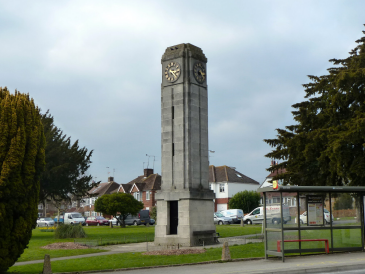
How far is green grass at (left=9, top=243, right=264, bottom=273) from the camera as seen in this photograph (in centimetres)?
1496

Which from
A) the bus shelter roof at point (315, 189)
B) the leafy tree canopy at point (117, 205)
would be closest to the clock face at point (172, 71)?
the bus shelter roof at point (315, 189)

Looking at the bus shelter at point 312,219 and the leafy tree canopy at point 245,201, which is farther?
the leafy tree canopy at point 245,201

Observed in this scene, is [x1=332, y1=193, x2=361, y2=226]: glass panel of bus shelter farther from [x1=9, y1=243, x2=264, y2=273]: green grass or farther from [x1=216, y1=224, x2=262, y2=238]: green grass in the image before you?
[x1=216, y1=224, x2=262, y2=238]: green grass

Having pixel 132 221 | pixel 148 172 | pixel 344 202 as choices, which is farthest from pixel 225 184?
pixel 344 202

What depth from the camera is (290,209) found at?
1566cm

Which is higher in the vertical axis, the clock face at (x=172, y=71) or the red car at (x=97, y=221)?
the clock face at (x=172, y=71)

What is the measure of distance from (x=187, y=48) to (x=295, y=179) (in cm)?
1116

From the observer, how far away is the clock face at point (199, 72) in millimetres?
25188

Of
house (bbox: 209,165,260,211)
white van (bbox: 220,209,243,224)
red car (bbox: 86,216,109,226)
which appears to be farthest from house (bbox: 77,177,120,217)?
white van (bbox: 220,209,243,224)

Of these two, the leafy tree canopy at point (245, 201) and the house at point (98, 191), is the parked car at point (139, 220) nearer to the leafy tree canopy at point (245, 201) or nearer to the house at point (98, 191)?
the leafy tree canopy at point (245, 201)

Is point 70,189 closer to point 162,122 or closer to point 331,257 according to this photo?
point 162,122

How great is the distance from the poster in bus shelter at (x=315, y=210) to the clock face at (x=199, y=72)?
11491 mm

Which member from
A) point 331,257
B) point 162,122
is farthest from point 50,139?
point 331,257

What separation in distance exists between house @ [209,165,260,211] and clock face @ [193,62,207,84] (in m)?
49.6
